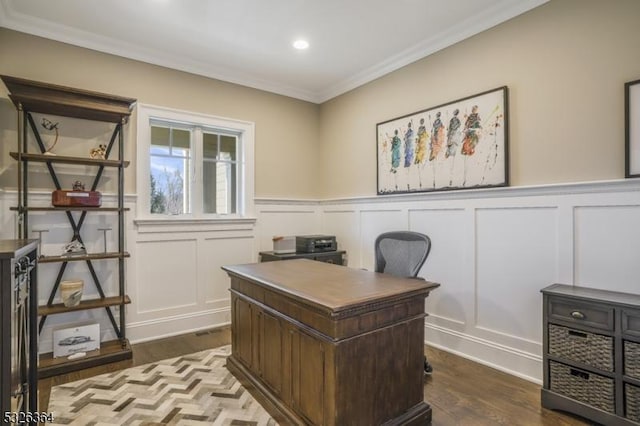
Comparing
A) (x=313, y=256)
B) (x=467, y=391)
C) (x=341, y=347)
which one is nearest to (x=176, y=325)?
(x=313, y=256)

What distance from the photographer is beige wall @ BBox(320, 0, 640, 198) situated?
216 cm

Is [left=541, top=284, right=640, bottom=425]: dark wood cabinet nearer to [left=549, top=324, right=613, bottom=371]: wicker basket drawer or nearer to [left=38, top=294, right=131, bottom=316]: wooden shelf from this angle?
[left=549, top=324, right=613, bottom=371]: wicker basket drawer

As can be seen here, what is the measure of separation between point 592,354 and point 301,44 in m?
3.24

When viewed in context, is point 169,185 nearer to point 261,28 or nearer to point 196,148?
point 196,148

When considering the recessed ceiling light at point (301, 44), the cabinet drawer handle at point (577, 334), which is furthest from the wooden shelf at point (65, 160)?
the cabinet drawer handle at point (577, 334)

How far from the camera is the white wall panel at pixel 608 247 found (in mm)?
2082

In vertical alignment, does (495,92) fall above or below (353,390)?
above

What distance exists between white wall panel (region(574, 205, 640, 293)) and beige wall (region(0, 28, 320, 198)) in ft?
10.0

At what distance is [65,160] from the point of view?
283 cm

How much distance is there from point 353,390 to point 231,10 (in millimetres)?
2806

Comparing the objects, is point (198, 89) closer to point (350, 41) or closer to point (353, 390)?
point (350, 41)

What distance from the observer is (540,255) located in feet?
8.14

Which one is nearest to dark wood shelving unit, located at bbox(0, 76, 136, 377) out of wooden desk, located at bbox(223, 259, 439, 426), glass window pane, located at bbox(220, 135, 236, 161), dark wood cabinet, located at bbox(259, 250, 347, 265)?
glass window pane, located at bbox(220, 135, 236, 161)

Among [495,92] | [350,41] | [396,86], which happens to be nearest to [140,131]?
[350,41]
